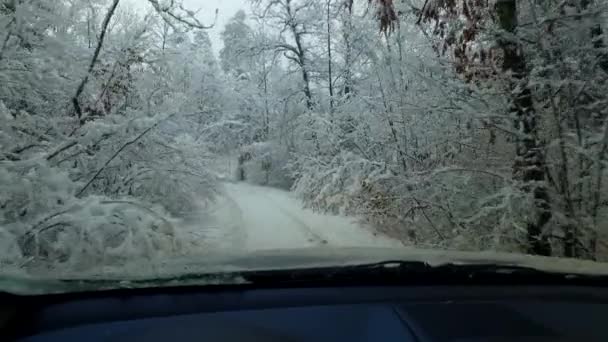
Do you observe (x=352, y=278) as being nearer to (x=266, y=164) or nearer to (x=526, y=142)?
(x=526, y=142)

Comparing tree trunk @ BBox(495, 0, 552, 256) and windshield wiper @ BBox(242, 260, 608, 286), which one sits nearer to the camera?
windshield wiper @ BBox(242, 260, 608, 286)

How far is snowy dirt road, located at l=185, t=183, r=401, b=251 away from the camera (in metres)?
10.4

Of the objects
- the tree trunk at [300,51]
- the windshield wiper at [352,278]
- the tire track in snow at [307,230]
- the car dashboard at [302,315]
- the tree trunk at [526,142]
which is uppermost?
the tree trunk at [300,51]

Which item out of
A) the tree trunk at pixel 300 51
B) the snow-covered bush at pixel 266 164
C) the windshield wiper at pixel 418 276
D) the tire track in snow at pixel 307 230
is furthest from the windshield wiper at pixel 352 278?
the snow-covered bush at pixel 266 164

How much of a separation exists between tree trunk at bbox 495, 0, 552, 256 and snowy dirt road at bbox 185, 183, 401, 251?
287 centimetres

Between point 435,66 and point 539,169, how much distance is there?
2.44m

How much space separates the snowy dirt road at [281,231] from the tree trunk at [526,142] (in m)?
2.87

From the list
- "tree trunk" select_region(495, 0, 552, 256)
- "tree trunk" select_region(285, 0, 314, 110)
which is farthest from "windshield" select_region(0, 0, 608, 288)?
"tree trunk" select_region(285, 0, 314, 110)

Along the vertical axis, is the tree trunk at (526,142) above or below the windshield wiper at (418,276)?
above

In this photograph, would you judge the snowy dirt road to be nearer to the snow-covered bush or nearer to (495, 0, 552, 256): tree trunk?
(495, 0, 552, 256): tree trunk

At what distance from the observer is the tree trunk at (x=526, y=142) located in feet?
22.8

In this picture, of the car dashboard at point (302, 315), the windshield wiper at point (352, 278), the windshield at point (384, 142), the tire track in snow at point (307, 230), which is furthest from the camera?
the tire track in snow at point (307, 230)

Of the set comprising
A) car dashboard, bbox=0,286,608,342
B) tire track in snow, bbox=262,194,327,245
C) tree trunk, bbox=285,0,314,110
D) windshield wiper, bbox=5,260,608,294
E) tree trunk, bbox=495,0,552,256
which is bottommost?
tire track in snow, bbox=262,194,327,245

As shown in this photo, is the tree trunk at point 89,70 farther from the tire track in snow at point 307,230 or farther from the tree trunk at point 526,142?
the tree trunk at point 526,142
